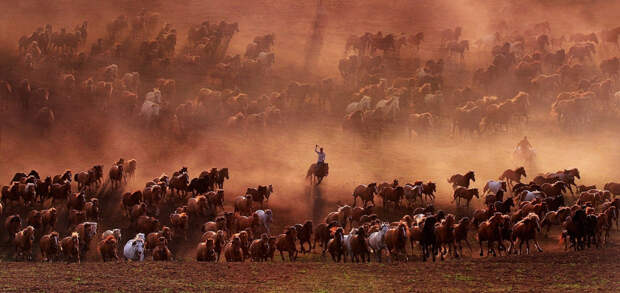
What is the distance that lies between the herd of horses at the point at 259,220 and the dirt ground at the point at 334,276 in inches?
90.2

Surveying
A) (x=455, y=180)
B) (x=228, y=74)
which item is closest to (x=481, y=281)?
(x=455, y=180)

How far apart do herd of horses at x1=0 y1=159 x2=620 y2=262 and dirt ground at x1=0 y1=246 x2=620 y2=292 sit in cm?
229

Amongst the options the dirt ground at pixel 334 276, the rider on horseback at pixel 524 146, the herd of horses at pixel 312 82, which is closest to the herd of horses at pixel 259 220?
the dirt ground at pixel 334 276

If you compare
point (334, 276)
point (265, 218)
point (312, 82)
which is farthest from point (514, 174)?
point (312, 82)

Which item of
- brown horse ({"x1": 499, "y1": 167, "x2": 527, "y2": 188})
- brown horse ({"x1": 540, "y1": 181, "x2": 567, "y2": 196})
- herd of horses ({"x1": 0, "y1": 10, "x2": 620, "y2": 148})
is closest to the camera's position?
brown horse ({"x1": 540, "y1": 181, "x2": 567, "y2": 196})

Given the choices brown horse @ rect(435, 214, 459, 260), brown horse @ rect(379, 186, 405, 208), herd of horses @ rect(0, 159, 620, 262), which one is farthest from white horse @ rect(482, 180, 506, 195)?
brown horse @ rect(435, 214, 459, 260)

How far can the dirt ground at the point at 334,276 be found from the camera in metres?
21.9

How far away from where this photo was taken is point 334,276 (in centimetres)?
2366

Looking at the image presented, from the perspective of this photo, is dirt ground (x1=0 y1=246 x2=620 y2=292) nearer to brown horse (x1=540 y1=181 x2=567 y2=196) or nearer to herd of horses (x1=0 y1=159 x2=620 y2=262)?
herd of horses (x1=0 y1=159 x2=620 y2=262)

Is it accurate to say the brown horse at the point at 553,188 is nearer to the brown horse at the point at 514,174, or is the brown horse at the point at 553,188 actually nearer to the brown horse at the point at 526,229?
the brown horse at the point at 514,174

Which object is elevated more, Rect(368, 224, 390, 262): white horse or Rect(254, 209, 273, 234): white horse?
Rect(254, 209, 273, 234): white horse

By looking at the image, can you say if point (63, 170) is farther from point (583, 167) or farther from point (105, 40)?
point (583, 167)

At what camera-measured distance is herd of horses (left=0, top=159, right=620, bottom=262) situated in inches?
1107

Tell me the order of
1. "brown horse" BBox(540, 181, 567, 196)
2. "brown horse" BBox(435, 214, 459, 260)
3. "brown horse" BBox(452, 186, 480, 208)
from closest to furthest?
"brown horse" BBox(435, 214, 459, 260) → "brown horse" BBox(452, 186, 480, 208) → "brown horse" BBox(540, 181, 567, 196)
